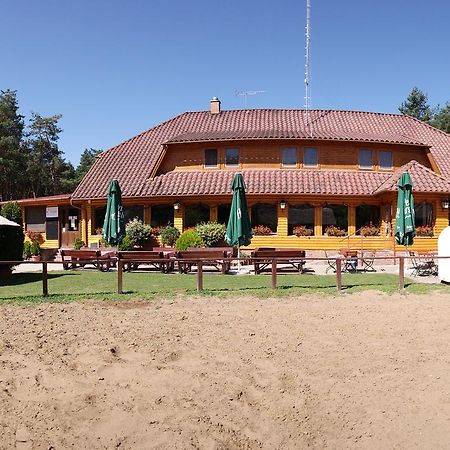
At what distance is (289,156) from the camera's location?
22.8 meters

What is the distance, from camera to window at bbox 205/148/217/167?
23.1 m

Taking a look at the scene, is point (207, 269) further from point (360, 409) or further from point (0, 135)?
point (0, 135)

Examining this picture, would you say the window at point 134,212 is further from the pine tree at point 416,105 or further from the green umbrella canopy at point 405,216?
the pine tree at point 416,105

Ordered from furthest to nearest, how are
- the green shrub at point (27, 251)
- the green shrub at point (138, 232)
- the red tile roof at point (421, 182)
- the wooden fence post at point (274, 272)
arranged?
the green shrub at point (27, 251)
the green shrub at point (138, 232)
the red tile roof at point (421, 182)
the wooden fence post at point (274, 272)

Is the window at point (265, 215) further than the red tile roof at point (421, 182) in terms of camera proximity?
Yes

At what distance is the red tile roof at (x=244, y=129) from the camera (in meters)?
23.0

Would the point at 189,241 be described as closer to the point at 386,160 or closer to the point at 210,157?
the point at 210,157

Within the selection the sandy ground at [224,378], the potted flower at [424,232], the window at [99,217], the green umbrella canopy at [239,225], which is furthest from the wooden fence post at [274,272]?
the window at [99,217]

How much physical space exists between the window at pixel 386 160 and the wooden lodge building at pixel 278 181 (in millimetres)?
51

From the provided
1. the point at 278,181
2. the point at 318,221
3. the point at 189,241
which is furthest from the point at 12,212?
the point at 318,221

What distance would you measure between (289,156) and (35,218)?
14.4 m

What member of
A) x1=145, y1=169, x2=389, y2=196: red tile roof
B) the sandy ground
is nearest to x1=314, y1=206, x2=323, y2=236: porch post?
x1=145, y1=169, x2=389, y2=196: red tile roof

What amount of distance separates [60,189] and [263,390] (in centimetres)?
5131

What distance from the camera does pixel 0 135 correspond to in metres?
46.9
